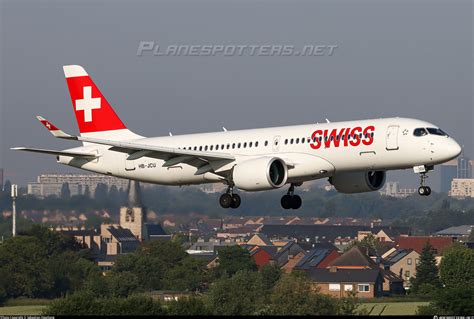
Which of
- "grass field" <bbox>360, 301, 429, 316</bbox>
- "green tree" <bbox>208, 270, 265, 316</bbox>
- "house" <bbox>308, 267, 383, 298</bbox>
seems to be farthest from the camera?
"house" <bbox>308, 267, 383, 298</bbox>

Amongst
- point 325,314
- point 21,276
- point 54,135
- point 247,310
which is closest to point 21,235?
point 21,276

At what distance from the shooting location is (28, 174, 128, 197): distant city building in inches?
4756

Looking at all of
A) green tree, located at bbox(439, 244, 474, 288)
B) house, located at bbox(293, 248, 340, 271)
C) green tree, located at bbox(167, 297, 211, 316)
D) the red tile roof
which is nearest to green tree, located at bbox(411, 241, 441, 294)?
green tree, located at bbox(439, 244, 474, 288)

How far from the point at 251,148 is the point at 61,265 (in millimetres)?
72983

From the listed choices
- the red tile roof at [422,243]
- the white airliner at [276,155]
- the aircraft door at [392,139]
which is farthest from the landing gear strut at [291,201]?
the red tile roof at [422,243]

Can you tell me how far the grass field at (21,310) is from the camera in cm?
11183

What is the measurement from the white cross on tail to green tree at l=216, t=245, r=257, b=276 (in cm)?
7280

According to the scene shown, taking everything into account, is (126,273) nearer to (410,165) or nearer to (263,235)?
(263,235)

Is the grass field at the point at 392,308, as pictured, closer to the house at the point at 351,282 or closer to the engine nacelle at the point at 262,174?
the house at the point at 351,282

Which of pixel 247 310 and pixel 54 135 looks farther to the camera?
pixel 247 310

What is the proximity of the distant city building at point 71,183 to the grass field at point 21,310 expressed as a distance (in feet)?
37.3

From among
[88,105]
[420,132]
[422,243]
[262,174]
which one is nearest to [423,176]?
[420,132]

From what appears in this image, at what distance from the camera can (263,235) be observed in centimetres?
19975

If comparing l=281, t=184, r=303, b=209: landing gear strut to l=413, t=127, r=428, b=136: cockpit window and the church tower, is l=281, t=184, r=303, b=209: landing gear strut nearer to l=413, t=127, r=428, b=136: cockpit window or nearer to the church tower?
l=413, t=127, r=428, b=136: cockpit window
